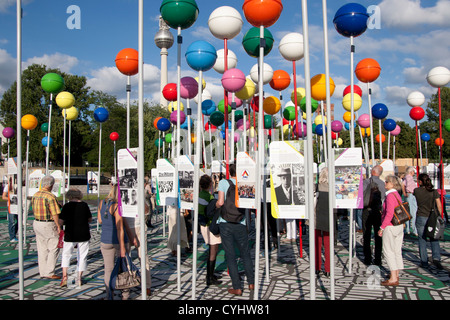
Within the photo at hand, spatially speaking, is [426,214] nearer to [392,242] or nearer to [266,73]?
[392,242]

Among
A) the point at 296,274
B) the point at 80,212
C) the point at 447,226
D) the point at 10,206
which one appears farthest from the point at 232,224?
the point at 447,226

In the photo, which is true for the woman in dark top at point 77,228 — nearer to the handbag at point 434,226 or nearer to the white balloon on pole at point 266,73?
the white balloon on pole at point 266,73

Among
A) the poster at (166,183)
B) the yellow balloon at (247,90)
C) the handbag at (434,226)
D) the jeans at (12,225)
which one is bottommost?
the jeans at (12,225)

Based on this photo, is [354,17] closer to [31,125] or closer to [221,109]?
[221,109]

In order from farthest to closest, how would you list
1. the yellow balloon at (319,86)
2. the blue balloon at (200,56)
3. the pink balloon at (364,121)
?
the pink balloon at (364,121) → the yellow balloon at (319,86) → the blue balloon at (200,56)

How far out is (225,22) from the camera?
581cm

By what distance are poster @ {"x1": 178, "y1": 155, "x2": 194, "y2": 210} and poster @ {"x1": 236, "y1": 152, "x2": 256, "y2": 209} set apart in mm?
830

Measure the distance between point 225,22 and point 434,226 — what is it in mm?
5110

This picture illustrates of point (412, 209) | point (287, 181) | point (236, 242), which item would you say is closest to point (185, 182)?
point (236, 242)

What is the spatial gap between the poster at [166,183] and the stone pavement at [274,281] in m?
1.36

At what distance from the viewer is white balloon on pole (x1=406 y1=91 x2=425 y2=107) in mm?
10789

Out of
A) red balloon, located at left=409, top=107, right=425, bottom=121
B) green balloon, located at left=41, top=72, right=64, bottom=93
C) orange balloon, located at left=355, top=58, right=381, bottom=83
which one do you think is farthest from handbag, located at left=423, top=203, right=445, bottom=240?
green balloon, located at left=41, top=72, right=64, bottom=93

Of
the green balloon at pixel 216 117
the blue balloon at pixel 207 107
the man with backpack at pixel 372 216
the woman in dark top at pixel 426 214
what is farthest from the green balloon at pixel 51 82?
the woman in dark top at pixel 426 214

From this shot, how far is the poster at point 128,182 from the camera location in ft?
14.0
